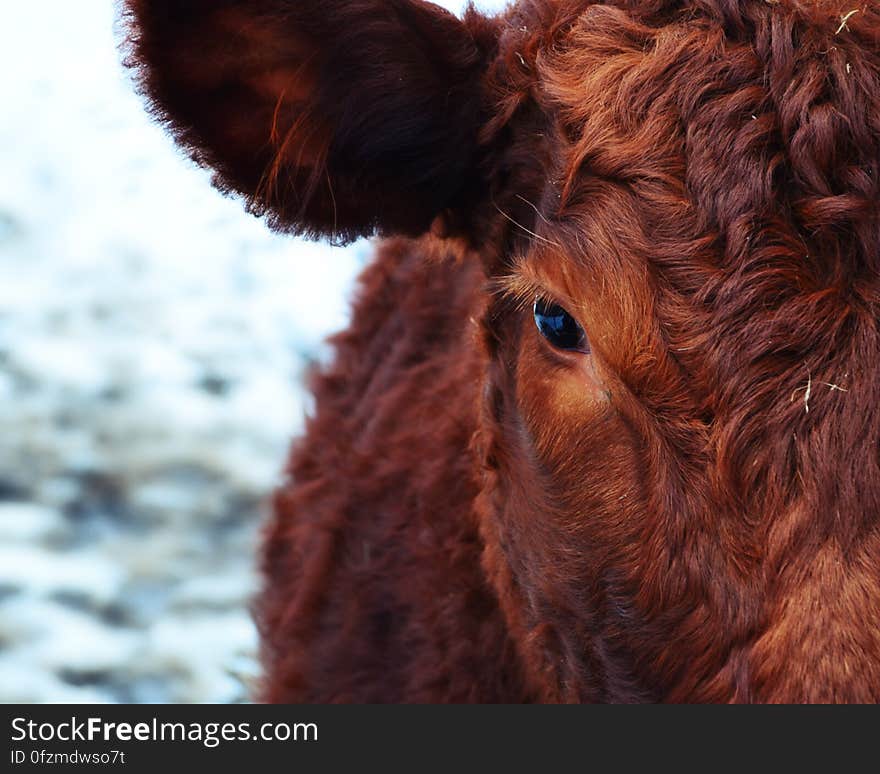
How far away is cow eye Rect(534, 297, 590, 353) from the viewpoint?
2.41 meters

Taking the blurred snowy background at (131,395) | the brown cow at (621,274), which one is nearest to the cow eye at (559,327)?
the brown cow at (621,274)

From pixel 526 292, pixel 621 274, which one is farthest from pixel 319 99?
pixel 621 274

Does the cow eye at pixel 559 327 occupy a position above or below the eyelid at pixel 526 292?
below

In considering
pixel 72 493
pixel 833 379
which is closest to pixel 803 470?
pixel 833 379

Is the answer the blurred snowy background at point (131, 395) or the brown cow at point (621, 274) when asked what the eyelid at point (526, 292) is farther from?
the blurred snowy background at point (131, 395)

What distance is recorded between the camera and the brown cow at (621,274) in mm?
1990

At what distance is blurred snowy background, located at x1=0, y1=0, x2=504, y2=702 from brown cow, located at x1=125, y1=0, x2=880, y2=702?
0.37 meters

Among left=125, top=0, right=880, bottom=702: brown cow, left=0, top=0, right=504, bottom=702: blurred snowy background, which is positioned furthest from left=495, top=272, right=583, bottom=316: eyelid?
left=0, top=0, right=504, bottom=702: blurred snowy background

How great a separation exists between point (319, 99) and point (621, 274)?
887 mm

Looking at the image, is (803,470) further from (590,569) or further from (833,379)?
(590,569)

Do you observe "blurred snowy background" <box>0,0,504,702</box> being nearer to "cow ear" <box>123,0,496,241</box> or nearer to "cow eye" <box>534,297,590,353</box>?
"cow ear" <box>123,0,496,241</box>

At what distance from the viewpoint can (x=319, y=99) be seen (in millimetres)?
2678

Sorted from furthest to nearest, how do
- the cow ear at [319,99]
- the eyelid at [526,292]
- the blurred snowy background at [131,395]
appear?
the blurred snowy background at [131,395] → the cow ear at [319,99] → the eyelid at [526,292]

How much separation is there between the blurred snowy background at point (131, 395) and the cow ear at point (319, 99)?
136mm
